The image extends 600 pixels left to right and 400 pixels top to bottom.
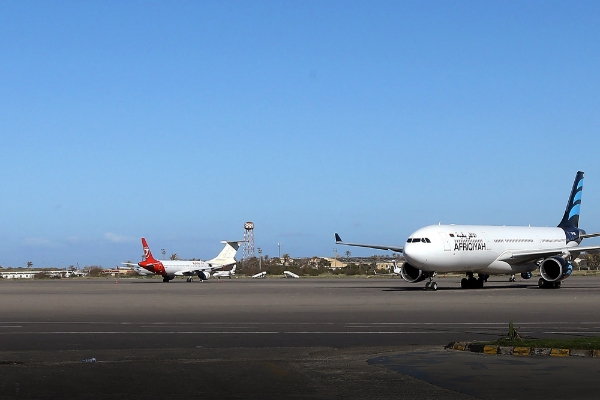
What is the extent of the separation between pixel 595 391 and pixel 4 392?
25.3 feet

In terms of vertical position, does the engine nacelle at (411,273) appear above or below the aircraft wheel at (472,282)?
above

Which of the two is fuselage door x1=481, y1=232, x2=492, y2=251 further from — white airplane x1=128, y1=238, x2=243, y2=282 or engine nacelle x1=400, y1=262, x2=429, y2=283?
white airplane x1=128, y1=238, x2=243, y2=282

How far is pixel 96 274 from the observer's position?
6398 inches

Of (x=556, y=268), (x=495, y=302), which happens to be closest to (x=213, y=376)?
(x=495, y=302)

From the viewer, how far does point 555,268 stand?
50750 mm

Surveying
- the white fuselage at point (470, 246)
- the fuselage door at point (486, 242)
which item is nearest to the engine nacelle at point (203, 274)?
the white fuselage at point (470, 246)

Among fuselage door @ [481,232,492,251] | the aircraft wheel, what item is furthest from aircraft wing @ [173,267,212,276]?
fuselage door @ [481,232,492,251]

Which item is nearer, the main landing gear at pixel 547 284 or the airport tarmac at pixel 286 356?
the airport tarmac at pixel 286 356

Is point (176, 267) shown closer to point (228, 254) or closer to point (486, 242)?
point (228, 254)

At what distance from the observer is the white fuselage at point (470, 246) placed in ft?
156

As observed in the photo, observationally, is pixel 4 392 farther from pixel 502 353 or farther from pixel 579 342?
pixel 579 342

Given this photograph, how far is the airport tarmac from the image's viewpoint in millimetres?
11625

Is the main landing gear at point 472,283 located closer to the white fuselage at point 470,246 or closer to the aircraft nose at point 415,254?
the white fuselage at point 470,246

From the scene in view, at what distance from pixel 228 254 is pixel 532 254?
57677 millimetres
